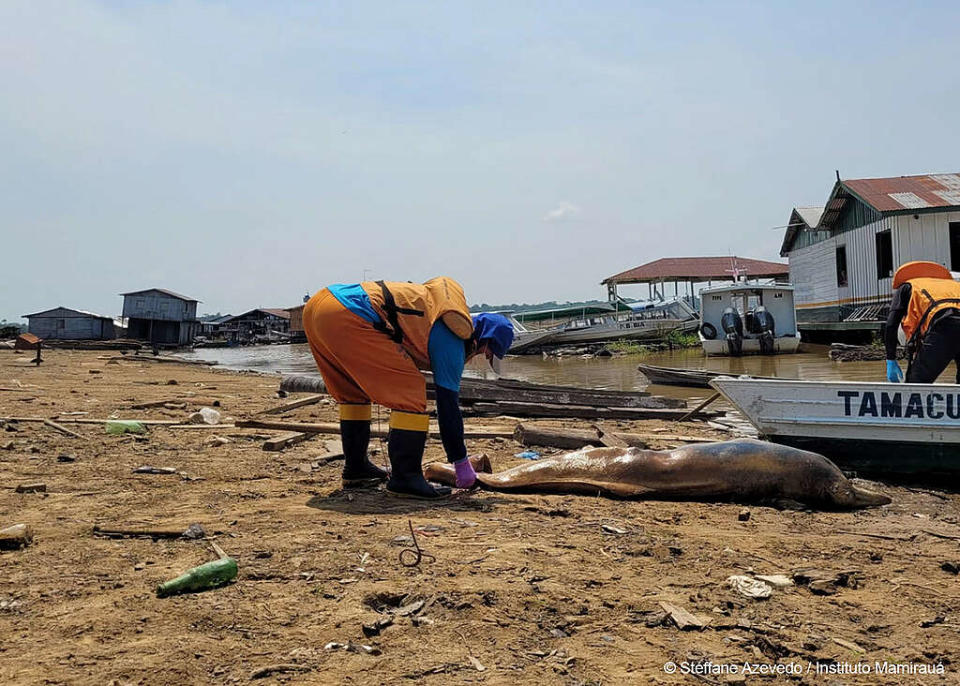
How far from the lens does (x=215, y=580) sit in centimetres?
323

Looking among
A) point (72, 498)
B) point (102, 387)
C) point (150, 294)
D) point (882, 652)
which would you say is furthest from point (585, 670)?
point (150, 294)

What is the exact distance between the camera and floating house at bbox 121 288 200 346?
2176 inches

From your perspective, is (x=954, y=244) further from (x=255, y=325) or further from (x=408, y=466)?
(x=255, y=325)

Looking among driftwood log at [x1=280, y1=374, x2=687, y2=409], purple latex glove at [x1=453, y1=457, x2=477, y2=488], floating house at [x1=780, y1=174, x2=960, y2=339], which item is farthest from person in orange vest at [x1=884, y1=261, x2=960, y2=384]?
floating house at [x1=780, y1=174, x2=960, y2=339]

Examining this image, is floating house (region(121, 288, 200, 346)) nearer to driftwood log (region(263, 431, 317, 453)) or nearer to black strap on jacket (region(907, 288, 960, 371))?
driftwood log (region(263, 431, 317, 453))

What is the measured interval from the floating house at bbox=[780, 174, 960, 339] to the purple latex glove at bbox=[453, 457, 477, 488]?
22.4 metres

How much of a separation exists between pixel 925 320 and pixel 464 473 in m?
4.95

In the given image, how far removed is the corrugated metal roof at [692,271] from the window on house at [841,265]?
10.1 metres

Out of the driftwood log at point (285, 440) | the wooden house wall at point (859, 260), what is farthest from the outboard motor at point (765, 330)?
the driftwood log at point (285, 440)

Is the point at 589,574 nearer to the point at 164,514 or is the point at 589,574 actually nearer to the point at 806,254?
the point at 164,514

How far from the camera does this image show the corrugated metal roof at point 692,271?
4091cm

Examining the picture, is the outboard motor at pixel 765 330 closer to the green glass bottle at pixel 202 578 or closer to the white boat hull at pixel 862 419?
the white boat hull at pixel 862 419

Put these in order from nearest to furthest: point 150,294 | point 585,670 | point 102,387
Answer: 1. point 585,670
2. point 102,387
3. point 150,294

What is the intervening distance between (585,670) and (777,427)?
540 cm
